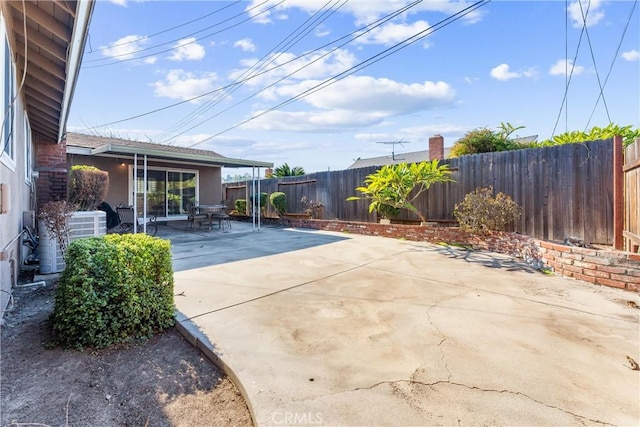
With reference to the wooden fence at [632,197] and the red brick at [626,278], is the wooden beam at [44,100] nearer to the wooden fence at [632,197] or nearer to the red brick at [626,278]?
the red brick at [626,278]

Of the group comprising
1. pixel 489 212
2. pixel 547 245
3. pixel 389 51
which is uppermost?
pixel 389 51

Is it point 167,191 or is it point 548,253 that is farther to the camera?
point 167,191

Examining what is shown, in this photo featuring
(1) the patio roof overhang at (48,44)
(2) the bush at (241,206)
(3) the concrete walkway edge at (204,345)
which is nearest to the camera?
(3) the concrete walkway edge at (204,345)

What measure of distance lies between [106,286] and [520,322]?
12.7 feet

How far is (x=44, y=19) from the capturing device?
2.97 meters

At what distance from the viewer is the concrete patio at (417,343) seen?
1.86m

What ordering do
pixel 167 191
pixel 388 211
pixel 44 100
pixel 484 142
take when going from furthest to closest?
1. pixel 167 191
2. pixel 388 211
3. pixel 484 142
4. pixel 44 100

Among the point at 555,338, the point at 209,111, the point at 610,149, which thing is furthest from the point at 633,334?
the point at 209,111

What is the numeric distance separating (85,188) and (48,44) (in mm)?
4800

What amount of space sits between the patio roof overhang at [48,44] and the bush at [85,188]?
2380mm

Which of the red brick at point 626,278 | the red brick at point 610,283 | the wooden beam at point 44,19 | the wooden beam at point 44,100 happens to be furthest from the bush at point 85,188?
the red brick at point 626,278

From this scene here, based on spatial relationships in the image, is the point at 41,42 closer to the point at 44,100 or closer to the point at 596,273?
the point at 44,100

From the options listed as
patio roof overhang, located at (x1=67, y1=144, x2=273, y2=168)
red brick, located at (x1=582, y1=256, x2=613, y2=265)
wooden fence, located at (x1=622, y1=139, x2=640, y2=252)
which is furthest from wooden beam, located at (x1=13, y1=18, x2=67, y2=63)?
wooden fence, located at (x1=622, y1=139, x2=640, y2=252)

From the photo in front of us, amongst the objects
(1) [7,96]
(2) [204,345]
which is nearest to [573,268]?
(2) [204,345]
